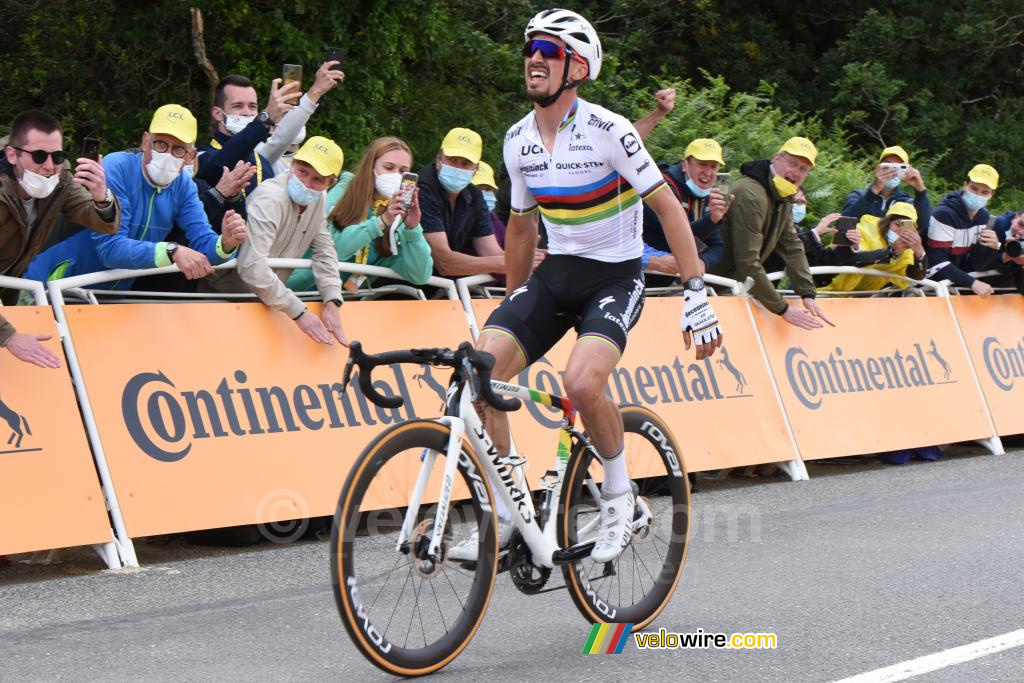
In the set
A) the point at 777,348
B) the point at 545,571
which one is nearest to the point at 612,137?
the point at 545,571

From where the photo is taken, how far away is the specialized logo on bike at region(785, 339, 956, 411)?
11.2m

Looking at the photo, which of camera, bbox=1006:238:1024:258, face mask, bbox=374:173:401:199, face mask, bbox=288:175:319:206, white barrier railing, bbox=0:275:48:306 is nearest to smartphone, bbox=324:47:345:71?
face mask, bbox=374:173:401:199

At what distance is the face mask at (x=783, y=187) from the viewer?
11156mm

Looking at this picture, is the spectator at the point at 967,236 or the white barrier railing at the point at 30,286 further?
the spectator at the point at 967,236

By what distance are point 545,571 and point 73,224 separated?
3.92 m

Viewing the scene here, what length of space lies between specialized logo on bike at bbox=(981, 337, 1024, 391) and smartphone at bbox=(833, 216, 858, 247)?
1.62 metres

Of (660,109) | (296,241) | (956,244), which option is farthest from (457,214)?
(956,244)

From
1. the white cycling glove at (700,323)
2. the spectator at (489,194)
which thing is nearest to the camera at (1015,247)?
the spectator at (489,194)

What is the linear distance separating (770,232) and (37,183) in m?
5.95

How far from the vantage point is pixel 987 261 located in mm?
13234

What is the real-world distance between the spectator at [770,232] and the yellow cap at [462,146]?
8.16ft

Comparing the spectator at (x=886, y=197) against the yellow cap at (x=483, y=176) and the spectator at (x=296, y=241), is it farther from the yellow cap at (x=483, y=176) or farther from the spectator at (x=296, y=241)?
the spectator at (x=296, y=241)

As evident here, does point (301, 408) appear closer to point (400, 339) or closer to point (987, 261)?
point (400, 339)

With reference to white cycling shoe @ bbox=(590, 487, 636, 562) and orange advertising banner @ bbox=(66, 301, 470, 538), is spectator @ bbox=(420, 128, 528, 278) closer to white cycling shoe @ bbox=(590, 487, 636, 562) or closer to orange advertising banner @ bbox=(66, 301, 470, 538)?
orange advertising banner @ bbox=(66, 301, 470, 538)
